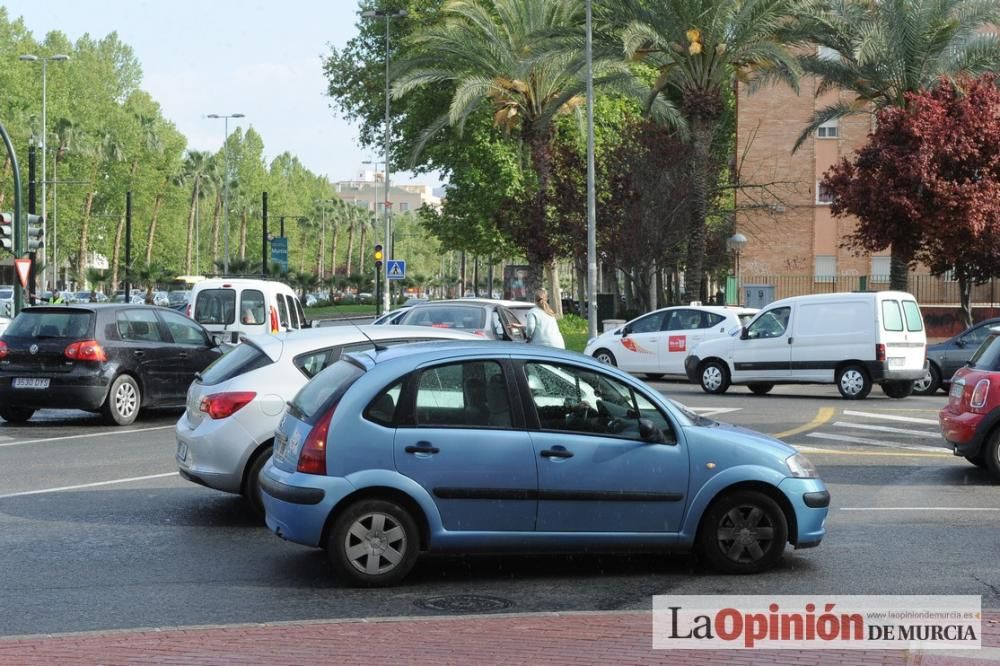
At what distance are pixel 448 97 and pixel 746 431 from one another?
4599cm

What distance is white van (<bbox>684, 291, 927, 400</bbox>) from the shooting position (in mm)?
22984

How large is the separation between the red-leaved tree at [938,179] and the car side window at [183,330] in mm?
19538

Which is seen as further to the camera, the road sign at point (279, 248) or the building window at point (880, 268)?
the road sign at point (279, 248)

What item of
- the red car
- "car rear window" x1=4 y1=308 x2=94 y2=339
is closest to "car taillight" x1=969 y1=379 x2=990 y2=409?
the red car

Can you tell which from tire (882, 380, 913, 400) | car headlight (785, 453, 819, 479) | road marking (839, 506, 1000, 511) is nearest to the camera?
car headlight (785, 453, 819, 479)

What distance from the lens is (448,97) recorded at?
2105 inches

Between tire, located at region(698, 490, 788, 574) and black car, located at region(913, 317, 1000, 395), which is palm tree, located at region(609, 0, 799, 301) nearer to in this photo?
black car, located at region(913, 317, 1000, 395)

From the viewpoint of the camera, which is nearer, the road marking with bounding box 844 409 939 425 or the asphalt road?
the asphalt road

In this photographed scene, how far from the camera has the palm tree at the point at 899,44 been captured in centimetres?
3266

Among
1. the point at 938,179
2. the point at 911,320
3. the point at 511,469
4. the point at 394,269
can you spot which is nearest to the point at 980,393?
the point at 511,469

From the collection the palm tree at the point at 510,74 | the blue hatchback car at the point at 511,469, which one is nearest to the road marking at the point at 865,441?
the blue hatchback car at the point at 511,469

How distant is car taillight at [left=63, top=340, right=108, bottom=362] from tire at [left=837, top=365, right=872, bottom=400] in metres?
12.6

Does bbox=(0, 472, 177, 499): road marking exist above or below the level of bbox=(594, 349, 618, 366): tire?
below

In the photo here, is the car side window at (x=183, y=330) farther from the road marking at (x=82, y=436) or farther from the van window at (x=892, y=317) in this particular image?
the van window at (x=892, y=317)
